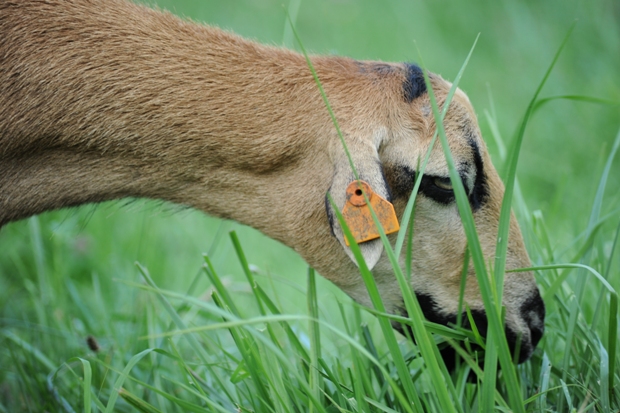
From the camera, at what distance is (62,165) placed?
2.99 meters

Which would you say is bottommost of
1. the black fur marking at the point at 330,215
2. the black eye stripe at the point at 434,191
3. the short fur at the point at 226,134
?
the black fur marking at the point at 330,215

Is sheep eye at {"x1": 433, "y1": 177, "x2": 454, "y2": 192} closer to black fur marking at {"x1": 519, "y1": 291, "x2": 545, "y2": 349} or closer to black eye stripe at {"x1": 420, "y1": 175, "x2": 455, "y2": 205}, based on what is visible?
black eye stripe at {"x1": 420, "y1": 175, "x2": 455, "y2": 205}

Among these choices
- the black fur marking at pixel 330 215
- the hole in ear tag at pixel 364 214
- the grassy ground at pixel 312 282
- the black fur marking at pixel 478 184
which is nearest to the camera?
the grassy ground at pixel 312 282

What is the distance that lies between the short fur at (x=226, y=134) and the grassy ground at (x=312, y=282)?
30 centimetres

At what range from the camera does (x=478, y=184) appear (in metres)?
2.96

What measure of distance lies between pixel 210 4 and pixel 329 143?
23.5ft

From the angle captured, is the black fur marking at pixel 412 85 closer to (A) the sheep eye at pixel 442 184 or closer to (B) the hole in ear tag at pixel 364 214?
(A) the sheep eye at pixel 442 184

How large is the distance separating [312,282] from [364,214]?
374 millimetres

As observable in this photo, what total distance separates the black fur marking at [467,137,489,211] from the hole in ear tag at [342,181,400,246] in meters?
0.52

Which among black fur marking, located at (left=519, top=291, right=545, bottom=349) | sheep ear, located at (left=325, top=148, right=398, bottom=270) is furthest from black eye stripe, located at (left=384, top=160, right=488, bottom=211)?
black fur marking, located at (left=519, top=291, right=545, bottom=349)

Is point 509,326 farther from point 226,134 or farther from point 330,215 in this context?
point 226,134

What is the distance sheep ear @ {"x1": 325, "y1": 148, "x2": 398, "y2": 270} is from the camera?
2656 millimetres

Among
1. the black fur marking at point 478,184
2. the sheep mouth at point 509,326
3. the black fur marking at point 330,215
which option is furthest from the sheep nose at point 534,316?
the black fur marking at point 330,215

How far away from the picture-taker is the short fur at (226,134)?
9.30ft
